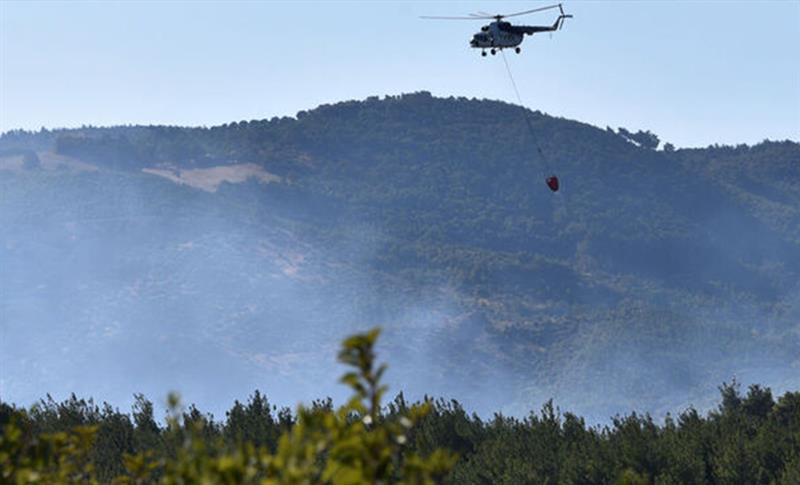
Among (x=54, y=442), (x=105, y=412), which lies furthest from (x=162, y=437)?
(x=54, y=442)

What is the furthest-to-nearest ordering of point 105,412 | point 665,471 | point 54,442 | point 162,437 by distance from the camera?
1. point 105,412
2. point 162,437
3. point 665,471
4. point 54,442

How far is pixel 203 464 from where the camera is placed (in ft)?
39.5

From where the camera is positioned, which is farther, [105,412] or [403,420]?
[105,412]

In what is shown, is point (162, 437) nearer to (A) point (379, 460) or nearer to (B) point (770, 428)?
(B) point (770, 428)

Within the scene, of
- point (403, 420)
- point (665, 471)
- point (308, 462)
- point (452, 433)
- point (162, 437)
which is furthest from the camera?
point (452, 433)

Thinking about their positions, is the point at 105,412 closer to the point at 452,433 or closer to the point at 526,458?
the point at 452,433

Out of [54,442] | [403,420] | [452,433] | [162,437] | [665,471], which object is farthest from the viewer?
[452,433]

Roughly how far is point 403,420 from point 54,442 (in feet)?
15.5

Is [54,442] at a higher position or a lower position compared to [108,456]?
higher

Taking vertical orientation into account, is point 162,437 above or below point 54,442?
below

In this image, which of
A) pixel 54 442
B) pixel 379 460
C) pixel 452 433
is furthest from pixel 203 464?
pixel 452 433

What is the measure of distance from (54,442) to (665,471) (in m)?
39.2

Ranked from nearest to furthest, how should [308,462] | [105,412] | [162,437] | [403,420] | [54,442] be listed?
[308,462], [403,420], [54,442], [162,437], [105,412]

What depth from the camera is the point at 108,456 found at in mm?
55469
